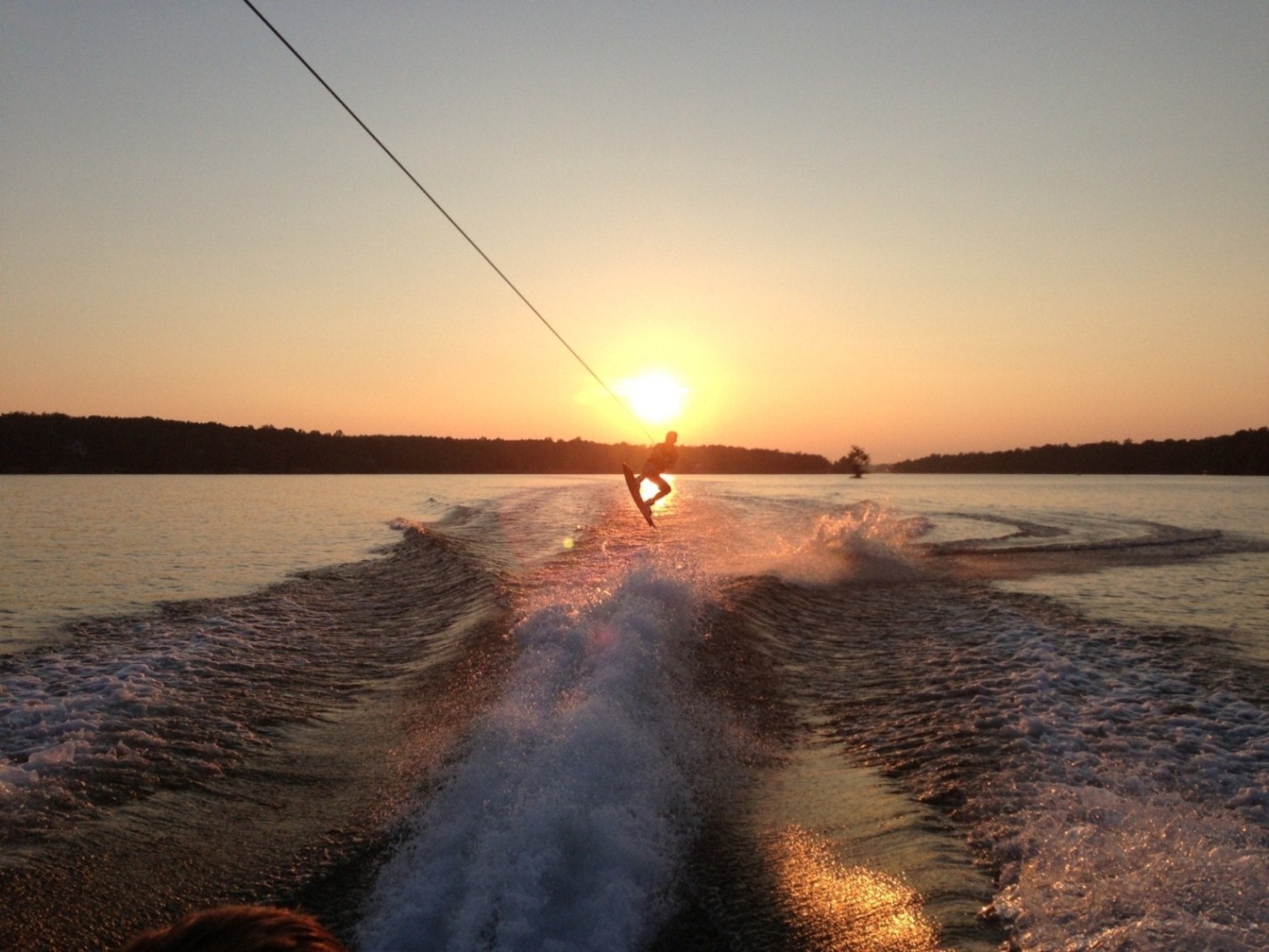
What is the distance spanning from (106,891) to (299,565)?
1496cm

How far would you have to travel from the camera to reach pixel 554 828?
512 centimetres

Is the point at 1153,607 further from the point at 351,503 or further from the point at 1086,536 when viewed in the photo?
the point at 351,503

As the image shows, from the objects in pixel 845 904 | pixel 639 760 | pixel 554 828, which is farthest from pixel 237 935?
pixel 639 760

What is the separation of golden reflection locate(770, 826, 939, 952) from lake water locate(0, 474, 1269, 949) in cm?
2

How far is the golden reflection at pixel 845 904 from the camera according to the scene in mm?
4438

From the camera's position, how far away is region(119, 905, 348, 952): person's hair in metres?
1.14

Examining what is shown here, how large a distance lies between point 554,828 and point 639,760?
131 cm

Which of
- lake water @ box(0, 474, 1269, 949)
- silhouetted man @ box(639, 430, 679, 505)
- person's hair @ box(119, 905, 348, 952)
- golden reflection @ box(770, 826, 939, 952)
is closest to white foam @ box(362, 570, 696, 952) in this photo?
lake water @ box(0, 474, 1269, 949)

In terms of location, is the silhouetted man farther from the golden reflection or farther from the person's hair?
the person's hair

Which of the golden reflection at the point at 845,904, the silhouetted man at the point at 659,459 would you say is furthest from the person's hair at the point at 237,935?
the silhouetted man at the point at 659,459

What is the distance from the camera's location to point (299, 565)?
63.0ft

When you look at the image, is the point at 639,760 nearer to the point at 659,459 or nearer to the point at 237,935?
the point at 237,935

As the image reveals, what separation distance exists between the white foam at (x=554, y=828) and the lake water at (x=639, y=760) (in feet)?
0.08

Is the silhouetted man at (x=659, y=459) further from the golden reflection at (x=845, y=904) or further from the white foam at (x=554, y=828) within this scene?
the golden reflection at (x=845, y=904)
